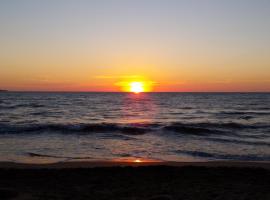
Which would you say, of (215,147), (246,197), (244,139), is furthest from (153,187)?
(244,139)

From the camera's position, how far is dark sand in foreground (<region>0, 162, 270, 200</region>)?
8.01 metres

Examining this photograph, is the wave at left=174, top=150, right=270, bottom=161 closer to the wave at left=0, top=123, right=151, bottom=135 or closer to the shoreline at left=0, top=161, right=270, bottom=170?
the shoreline at left=0, top=161, right=270, bottom=170

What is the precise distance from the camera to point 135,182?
9.45m

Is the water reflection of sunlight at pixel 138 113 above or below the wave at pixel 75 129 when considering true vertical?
above

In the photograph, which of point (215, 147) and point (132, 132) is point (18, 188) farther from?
point (132, 132)

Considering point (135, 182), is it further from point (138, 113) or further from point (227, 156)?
point (138, 113)

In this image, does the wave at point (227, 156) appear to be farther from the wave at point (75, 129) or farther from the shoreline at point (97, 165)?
the wave at point (75, 129)

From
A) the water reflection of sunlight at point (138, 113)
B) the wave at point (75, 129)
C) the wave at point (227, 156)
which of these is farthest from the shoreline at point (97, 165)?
the water reflection of sunlight at point (138, 113)

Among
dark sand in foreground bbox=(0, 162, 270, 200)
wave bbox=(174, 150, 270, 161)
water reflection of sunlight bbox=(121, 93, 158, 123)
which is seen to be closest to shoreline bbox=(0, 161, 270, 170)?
dark sand in foreground bbox=(0, 162, 270, 200)

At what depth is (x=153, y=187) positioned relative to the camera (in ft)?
29.1

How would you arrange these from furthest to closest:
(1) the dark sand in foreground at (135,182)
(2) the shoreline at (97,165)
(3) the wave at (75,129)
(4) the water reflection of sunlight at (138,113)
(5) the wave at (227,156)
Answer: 1. (4) the water reflection of sunlight at (138,113)
2. (3) the wave at (75,129)
3. (5) the wave at (227,156)
4. (2) the shoreline at (97,165)
5. (1) the dark sand in foreground at (135,182)

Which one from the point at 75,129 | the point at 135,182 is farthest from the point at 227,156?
the point at 75,129

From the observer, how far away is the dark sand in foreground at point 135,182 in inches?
315

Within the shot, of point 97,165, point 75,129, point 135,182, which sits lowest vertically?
point 75,129
